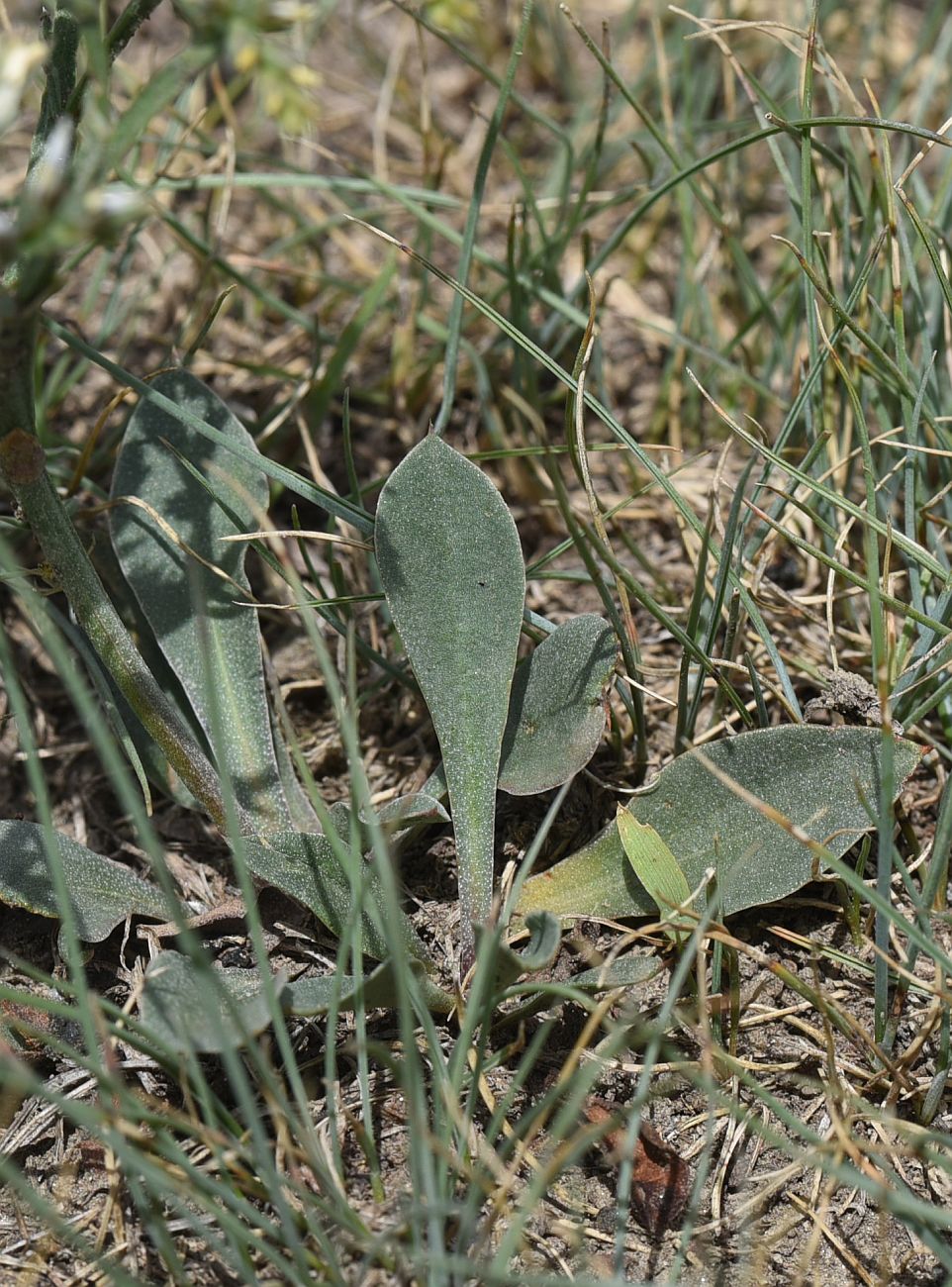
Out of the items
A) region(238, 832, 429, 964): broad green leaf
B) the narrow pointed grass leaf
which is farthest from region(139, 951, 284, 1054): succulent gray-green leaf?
the narrow pointed grass leaf

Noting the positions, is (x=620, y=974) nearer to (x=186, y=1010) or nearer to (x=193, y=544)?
(x=186, y=1010)

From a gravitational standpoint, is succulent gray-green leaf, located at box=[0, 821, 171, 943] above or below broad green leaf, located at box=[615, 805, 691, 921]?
above

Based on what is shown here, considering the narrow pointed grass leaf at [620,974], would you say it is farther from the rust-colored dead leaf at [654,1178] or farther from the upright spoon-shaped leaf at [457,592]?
the upright spoon-shaped leaf at [457,592]

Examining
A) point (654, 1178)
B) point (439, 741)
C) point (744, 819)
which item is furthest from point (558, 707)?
point (654, 1178)

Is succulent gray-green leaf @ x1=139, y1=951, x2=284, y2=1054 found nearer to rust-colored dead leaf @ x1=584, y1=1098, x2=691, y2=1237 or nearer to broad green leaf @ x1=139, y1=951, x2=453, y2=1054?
broad green leaf @ x1=139, y1=951, x2=453, y2=1054

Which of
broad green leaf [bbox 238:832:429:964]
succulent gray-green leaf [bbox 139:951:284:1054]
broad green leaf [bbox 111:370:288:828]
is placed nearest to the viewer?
succulent gray-green leaf [bbox 139:951:284:1054]

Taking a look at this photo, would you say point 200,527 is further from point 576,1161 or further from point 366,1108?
point 576,1161
